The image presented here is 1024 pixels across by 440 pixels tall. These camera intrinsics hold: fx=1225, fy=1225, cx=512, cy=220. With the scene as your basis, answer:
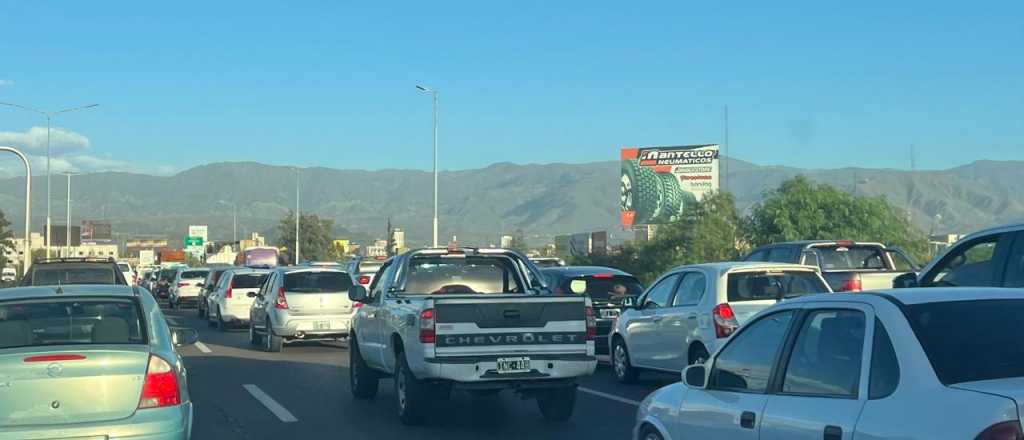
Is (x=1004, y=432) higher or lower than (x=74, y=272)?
lower

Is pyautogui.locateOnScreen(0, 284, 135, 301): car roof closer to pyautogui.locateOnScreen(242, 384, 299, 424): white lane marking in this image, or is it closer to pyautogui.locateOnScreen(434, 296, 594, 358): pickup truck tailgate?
pyautogui.locateOnScreen(434, 296, 594, 358): pickup truck tailgate

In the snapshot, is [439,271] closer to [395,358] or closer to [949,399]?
[395,358]

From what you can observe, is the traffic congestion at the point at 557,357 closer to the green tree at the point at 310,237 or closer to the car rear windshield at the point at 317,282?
the car rear windshield at the point at 317,282

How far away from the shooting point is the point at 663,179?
7700 cm

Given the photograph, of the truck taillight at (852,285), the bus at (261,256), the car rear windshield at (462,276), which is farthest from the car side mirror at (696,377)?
the bus at (261,256)

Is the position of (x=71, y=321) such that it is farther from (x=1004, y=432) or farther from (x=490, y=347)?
(x=1004, y=432)

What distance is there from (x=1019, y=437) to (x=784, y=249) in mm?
17045

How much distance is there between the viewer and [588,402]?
1448cm

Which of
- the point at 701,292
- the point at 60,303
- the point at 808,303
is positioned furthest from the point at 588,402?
the point at 808,303

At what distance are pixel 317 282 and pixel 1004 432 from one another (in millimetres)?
19739

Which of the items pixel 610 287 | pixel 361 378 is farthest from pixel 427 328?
pixel 610 287

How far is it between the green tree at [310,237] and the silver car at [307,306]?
306 feet

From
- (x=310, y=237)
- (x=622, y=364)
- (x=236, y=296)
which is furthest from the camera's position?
(x=310, y=237)

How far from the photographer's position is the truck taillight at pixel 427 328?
11852mm
